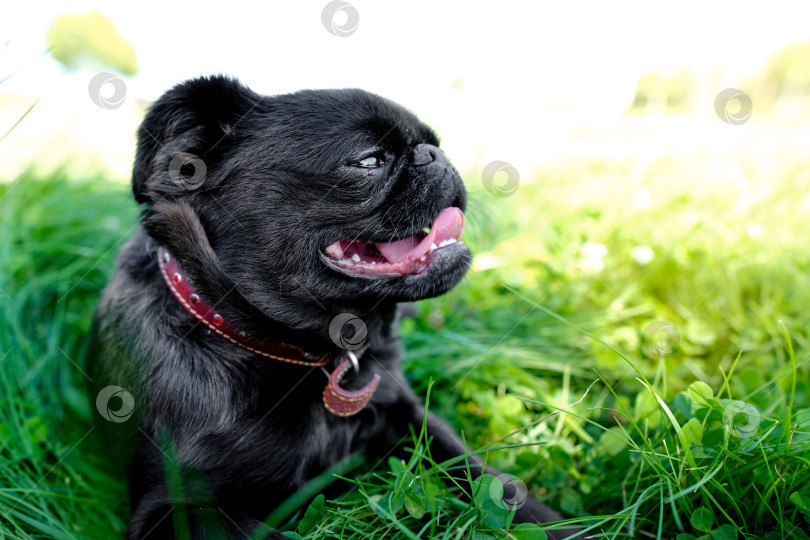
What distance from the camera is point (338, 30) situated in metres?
2.18

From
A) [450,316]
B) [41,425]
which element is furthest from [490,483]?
[41,425]

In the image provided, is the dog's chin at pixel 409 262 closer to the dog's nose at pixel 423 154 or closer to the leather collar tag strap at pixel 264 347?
the dog's nose at pixel 423 154

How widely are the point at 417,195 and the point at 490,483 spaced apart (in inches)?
41.5

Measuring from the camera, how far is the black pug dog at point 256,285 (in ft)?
6.15

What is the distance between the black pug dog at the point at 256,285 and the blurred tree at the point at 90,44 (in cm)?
84

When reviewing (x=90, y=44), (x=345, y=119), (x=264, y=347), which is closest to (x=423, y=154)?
(x=345, y=119)

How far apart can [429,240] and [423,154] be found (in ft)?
1.16

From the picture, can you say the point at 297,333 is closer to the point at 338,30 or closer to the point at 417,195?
the point at 417,195

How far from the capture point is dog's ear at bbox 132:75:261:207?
201 centimetres

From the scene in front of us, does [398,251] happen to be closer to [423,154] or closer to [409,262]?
[409,262]

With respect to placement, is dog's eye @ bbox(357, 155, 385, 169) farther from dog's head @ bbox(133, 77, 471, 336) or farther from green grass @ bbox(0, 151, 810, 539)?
green grass @ bbox(0, 151, 810, 539)

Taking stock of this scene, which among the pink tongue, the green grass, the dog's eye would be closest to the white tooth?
the pink tongue

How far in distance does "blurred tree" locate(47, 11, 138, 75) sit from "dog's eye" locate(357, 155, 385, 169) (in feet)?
4.33

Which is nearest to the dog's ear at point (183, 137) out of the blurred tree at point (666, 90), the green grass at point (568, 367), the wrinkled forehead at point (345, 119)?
the wrinkled forehead at point (345, 119)
